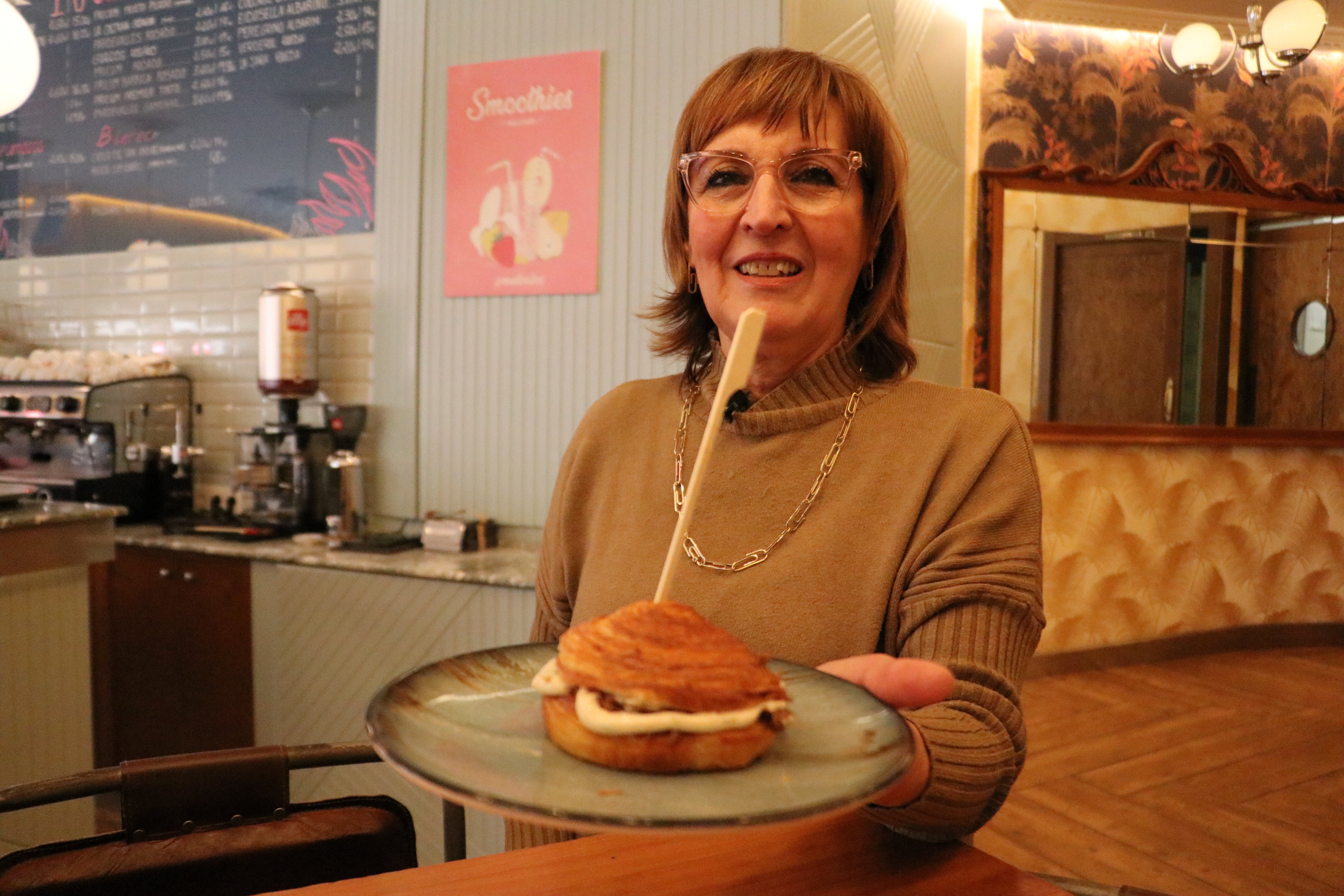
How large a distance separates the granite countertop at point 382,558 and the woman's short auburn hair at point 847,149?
135 centimetres

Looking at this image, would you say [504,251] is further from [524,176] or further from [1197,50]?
[1197,50]

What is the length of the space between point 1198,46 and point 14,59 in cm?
465

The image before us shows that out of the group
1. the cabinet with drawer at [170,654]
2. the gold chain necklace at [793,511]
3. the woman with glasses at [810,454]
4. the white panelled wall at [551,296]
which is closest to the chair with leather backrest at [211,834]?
the woman with glasses at [810,454]

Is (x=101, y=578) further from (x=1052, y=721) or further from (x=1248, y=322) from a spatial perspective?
(x=1248, y=322)

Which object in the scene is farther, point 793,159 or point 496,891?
point 793,159

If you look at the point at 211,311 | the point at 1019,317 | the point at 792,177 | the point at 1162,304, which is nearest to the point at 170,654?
the point at 211,311

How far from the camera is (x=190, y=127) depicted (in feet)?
12.3

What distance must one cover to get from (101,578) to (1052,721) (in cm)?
358

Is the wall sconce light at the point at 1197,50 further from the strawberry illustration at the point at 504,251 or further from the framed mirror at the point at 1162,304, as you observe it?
the strawberry illustration at the point at 504,251

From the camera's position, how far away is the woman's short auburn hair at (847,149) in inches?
48.3

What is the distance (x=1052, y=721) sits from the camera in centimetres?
394

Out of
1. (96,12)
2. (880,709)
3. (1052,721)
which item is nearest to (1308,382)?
(1052,721)

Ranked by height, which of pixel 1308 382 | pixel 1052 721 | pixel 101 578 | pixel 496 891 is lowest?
pixel 1052 721

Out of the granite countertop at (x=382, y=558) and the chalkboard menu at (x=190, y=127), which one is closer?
the granite countertop at (x=382, y=558)
